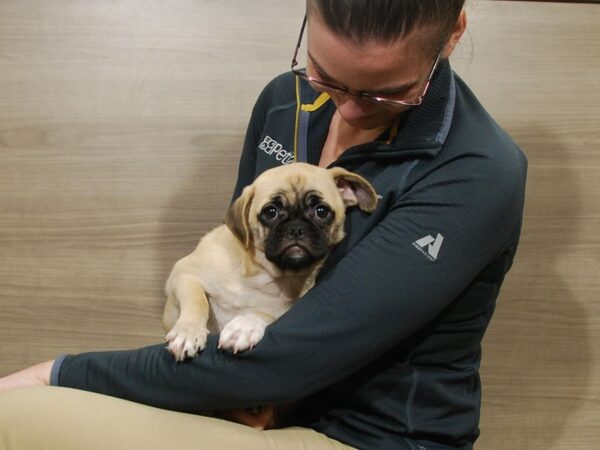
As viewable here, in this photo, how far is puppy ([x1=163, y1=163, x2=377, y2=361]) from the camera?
1384 mm

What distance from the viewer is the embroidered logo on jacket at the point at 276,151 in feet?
4.90

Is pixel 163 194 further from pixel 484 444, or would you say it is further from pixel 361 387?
pixel 484 444

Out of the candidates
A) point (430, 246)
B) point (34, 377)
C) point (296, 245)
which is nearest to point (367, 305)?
point (430, 246)

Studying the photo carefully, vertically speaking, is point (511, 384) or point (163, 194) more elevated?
point (163, 194)

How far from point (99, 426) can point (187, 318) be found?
10.4 inches

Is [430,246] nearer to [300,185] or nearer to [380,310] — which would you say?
[380,310]

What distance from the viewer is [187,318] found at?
1.30 meters

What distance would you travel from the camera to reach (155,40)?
6.08 feet

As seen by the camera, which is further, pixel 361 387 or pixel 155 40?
pixel 155 40

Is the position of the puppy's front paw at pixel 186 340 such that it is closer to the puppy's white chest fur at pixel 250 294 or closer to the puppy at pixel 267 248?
the puppy at pixel 267 248

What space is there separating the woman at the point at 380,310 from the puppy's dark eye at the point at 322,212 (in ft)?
0.38

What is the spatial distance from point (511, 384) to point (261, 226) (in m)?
1.03

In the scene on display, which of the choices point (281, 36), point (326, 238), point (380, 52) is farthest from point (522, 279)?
point (380, 52)

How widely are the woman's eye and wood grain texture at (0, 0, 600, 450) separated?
569mm
